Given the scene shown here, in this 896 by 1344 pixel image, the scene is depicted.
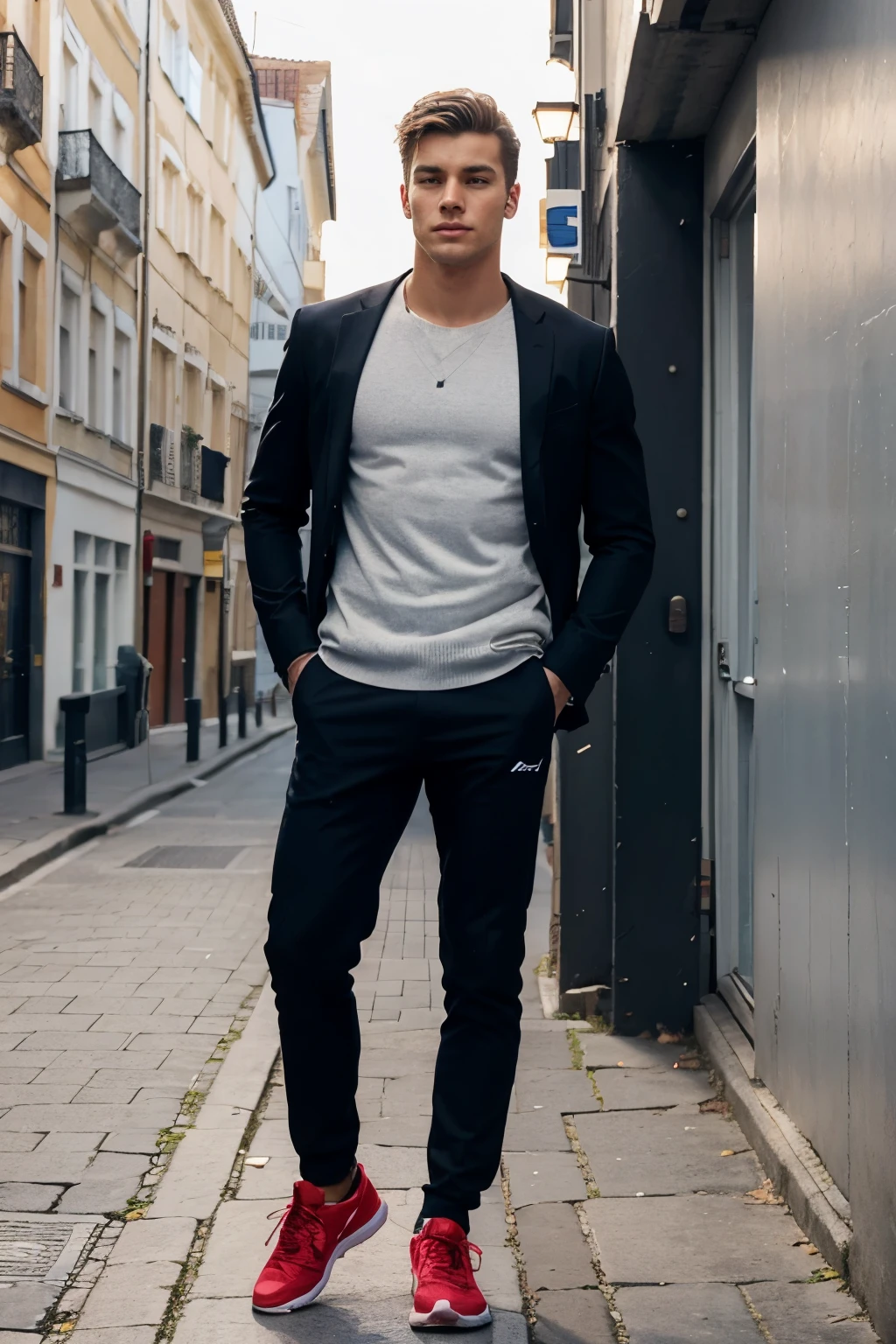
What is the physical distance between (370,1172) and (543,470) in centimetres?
181

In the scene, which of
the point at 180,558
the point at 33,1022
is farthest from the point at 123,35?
the point at 33,1022

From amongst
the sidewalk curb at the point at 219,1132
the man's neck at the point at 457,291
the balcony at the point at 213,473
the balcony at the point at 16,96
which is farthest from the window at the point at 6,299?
the man's neck at the point at 457,291

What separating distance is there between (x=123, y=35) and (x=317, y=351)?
2279 cm

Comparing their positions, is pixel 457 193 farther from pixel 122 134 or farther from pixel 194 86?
pixel 194 86

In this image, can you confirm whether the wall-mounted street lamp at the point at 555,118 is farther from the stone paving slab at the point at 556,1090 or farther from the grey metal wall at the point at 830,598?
the stone paving slab at the point at 556,1090

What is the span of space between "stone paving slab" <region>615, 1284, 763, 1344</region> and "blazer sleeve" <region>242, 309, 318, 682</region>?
132cm

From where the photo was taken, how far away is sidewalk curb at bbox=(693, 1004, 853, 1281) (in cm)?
305

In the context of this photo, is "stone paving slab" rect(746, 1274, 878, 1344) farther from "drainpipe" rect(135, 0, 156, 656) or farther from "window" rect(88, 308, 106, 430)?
"drainpipe" rect(135, 0, 156, 656)

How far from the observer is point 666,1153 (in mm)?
3928

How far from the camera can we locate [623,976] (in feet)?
16.3

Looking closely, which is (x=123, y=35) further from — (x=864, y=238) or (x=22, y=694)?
(x=864, y=238)

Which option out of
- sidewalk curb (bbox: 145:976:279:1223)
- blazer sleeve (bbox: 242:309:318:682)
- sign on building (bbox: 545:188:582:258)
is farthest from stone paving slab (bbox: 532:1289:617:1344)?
sign on building (bbox: 545:188:582:258)

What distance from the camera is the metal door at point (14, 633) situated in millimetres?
18031

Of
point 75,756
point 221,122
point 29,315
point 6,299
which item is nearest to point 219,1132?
point 75,756
